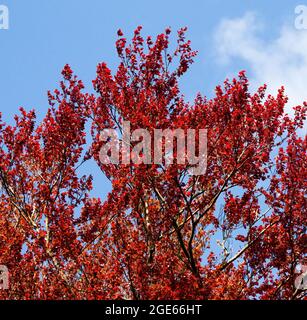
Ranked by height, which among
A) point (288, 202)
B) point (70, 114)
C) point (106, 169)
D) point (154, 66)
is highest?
point (154, 66)

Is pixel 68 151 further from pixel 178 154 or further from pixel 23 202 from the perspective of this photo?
pixel 178 154

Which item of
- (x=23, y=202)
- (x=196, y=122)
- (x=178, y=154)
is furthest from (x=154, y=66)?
(x=23, y=202)

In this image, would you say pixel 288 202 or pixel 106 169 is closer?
pixel 288 202

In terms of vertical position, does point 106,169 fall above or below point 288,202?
above

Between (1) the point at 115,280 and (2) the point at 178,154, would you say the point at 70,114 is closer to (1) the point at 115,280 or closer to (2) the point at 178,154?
(2) the point at 178,154

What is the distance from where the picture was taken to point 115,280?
12.5 metres

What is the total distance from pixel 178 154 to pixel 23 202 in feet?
16.5

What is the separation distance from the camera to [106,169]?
15.2 meters
